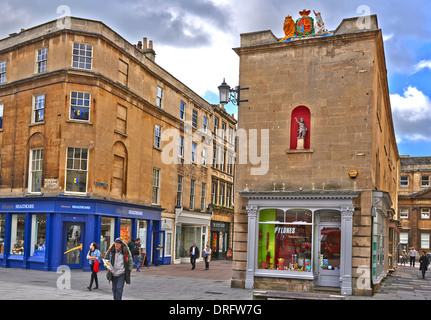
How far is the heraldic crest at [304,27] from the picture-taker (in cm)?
1945

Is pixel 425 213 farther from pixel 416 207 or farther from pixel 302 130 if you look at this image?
pixel 302 130

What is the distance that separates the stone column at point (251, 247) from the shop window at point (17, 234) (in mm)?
13588

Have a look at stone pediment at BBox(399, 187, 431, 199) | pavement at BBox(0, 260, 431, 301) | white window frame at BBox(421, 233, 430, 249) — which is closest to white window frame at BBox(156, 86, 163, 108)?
pavement at BBox(0, 260, 431, 301)

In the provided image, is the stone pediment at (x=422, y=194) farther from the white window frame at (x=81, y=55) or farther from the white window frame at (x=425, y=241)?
the white window frame at (x=81, y=55)

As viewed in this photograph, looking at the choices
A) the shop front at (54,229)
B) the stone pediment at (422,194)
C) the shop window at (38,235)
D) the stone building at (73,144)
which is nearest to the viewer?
the shop front at (54,229)

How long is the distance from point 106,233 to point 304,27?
15.0 meters

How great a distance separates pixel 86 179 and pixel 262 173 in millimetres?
10339

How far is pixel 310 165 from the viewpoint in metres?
18.7

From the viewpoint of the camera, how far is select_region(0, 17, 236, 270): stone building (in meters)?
24.9

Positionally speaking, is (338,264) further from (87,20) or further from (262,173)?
(87,20)

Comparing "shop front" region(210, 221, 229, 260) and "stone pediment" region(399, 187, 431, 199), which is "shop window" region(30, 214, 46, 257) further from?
"stone pediment" region(399, 187, 431, 199)
